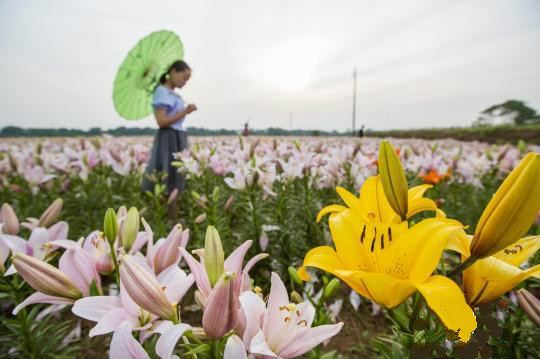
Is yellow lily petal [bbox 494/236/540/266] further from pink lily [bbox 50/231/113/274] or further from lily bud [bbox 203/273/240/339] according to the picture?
pink lily [bbox 50/231/113/274]

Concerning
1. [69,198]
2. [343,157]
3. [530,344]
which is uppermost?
[343,157]

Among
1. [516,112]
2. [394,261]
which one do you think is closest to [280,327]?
[394,261]

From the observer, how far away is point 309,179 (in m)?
2.46

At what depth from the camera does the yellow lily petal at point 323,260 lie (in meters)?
0.47

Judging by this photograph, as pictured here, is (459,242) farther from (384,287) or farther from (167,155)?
(167,155)

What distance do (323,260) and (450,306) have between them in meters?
0.19

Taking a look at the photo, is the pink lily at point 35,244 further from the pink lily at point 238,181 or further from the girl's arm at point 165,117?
the girl's arm at point 165,117

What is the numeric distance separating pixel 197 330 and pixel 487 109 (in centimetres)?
5374

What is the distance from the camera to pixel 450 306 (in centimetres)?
36

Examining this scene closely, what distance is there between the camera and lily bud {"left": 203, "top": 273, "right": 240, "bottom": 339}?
0.42m

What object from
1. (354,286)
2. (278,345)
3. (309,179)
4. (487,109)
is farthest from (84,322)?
(487,109)

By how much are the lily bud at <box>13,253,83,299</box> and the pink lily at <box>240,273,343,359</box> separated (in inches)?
14.9

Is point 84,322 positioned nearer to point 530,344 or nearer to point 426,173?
point 530,344

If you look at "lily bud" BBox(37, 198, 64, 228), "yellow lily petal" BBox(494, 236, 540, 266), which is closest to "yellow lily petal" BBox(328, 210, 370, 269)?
"yellow lily petal" BBox(494, 236, 540, 266)
